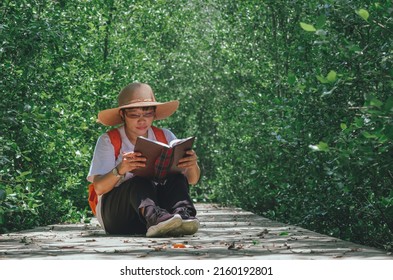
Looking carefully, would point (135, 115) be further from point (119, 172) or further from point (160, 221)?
point (160, 221)

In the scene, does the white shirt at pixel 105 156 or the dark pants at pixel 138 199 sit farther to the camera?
the white shirt at pixel 105 156

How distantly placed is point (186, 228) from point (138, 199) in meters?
0.52

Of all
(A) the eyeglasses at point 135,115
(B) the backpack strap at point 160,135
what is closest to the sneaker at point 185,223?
(B) the backpack strap at point 160,135

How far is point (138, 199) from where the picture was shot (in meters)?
8.45

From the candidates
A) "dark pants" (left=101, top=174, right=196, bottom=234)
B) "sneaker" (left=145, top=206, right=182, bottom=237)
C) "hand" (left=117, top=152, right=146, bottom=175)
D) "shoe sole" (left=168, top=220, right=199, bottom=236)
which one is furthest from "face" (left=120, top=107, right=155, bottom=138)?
Result: "shoe sole" (left=168, top=220, right=199, bottom=236)

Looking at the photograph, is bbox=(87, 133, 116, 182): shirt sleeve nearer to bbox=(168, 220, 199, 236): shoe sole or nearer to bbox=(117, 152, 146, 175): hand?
bbox=(117, 152, 146, 175): hand

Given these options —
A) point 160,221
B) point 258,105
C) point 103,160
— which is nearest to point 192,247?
point 160,221

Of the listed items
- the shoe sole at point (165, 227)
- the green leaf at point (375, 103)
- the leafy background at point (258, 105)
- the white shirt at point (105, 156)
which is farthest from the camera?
the white shirt at point (105, 156)

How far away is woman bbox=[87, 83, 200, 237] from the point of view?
27.0 ft

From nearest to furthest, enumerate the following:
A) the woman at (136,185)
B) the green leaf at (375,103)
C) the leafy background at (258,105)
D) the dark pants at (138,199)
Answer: the green leaf at (375,103) → the leafy background at (258,105) → the woman at (136,185) → the dark pants at (138,199)

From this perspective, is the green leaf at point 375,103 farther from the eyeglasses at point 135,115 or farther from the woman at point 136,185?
the eyeglasses at point 135,115

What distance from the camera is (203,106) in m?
34.9

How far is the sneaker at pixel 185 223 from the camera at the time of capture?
27.3 ft

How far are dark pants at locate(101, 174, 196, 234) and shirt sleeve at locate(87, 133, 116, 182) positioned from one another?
0.23 m
